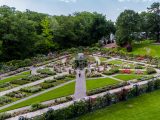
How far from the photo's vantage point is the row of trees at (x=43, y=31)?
268 ft

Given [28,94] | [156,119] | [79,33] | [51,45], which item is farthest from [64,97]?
[79,33]

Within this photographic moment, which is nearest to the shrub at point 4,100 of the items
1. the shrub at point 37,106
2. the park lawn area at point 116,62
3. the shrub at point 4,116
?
the shrub at point 37,106

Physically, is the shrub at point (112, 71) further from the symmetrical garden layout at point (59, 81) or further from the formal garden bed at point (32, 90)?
the formal garden bed at point (32, 90)

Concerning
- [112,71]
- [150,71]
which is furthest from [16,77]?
[150,71]

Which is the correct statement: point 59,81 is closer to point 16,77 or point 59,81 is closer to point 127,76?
point 16,77

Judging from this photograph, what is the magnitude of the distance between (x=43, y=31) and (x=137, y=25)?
25.0m

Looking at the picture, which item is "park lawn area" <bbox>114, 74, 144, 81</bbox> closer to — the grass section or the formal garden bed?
the formal garden bed

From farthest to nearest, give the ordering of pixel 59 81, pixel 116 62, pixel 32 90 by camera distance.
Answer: pixel 116 62 < pixel 59 81 < pixel 32 90

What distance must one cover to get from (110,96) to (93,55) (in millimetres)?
40376

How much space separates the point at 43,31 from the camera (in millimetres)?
96375

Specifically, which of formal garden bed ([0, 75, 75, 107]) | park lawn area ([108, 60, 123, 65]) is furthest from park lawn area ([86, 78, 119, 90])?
park lawn area ([108, 60, 123, 65])

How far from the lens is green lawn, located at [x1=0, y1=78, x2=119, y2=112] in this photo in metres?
45.8

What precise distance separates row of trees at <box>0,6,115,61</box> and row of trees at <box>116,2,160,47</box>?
13911mm

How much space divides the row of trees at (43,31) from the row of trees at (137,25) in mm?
Result: 13911
